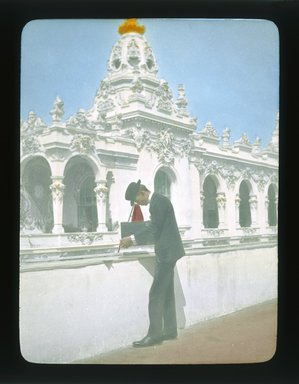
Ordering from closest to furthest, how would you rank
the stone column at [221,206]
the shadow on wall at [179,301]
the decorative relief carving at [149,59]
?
the decorative relief carving at [149,59]
the shadow on wall at [179,301]
the stone column at [221,206]

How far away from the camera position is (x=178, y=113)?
310 centimetres

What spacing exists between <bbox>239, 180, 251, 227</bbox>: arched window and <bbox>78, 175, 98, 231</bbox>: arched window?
1026mm

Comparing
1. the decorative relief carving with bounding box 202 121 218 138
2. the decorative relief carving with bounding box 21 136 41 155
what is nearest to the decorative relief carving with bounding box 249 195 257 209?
the decorative relief carving with bounding box 202 121 218 138

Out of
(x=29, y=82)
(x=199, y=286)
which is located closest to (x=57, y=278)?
(x=199, y=286)

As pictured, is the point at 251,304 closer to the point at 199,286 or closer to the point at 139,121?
the point at 199,286

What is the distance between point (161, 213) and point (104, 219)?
371 millimetres

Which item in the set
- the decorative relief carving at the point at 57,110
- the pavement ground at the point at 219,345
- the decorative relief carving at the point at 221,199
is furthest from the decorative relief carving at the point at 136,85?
the pavement ground at the point at 219,345

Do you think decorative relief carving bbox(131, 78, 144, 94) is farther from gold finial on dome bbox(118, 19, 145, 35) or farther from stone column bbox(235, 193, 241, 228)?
stone column bbox(235, 193, 241, 228)

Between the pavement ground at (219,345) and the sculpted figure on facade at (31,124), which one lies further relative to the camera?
the pavement ground at (219,345)

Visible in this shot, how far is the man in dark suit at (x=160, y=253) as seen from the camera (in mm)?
3055

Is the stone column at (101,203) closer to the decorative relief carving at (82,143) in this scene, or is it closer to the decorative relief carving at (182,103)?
the decorative relief carving at (82,143)

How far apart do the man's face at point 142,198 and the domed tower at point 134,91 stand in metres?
0.45

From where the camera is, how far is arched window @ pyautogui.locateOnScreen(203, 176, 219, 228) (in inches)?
125

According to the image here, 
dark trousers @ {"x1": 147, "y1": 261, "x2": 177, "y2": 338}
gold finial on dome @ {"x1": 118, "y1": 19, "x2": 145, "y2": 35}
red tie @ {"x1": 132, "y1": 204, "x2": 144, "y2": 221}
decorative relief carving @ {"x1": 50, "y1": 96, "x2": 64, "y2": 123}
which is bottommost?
dark trousers @ {"x1": 147, "y1": 261, "x2": 177, "y2": 338}
